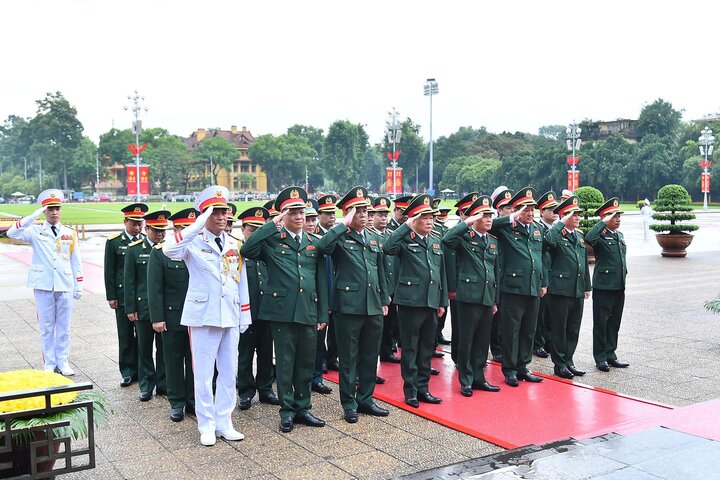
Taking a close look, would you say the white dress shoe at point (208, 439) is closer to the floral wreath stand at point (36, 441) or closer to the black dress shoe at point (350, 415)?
the black dress shoe at point (350, 415)

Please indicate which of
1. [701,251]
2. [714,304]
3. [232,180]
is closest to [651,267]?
[701,251]

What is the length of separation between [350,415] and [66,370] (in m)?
3.22

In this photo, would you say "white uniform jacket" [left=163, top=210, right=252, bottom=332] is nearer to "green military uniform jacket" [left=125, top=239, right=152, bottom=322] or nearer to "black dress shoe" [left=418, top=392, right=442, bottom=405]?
"green military uniform jacket" [left=125, top=239, right=152, bottom=322]

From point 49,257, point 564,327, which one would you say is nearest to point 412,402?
point 564,327

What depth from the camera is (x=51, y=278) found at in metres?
7.00

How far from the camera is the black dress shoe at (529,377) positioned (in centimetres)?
688

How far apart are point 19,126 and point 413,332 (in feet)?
464

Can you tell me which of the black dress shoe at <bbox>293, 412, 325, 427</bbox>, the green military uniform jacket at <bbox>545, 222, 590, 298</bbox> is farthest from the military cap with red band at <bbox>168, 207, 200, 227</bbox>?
the green military uniform jacket at <bbox>545, 222, 590, 298</bbox>

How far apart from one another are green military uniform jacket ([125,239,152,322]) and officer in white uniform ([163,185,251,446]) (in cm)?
124

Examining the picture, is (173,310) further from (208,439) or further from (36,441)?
(36,441)

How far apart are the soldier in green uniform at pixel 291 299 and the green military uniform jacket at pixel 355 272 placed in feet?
0.54

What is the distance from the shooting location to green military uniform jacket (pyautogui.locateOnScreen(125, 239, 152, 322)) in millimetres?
6277

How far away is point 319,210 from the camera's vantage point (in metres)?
6.96

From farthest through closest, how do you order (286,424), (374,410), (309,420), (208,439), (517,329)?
1. (517,329)
2. (374,410)
3. (309,420)
4. (286,424)
5. (208,439)
